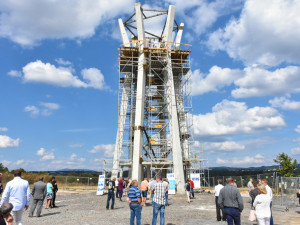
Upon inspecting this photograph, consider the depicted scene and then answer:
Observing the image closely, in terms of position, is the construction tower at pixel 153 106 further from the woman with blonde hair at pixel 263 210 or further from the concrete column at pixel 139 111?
the woman with blonde hair at pixel 263 210

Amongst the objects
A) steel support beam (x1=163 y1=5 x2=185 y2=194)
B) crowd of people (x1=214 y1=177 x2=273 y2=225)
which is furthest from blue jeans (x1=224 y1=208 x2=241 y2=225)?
steel support beam (x1=163 y1=5 x2=185 y2=194)

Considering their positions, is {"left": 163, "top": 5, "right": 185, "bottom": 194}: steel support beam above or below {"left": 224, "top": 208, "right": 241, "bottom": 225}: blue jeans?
above

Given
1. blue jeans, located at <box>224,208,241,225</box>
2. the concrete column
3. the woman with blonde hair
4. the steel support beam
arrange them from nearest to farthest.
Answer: the woman with blonde hair → blue jeans, located at <box>224,208,241,225</box> → the steel support beam → the concrete column

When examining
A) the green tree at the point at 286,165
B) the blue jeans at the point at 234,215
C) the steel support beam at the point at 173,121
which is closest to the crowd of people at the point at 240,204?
the blue jeans at the point at 234,215

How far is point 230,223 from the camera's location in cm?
686

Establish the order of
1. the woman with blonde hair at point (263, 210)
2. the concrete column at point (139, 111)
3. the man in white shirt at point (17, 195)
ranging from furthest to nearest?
1. the concrete column at point (139, 111)
2. the man in white shirt at point (17, 195)
3. the woman with blonde hair at point (263, 210)

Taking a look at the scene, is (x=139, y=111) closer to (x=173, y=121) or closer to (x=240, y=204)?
(x=173, y=121)

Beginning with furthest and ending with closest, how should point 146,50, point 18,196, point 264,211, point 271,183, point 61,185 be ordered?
point 61,185
point 146,50
point 271,183
point 18,196
point 264,211

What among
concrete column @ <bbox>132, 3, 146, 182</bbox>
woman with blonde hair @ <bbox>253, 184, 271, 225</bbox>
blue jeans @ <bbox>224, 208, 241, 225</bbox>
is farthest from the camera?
concrete column @ <bbox>132, 3, 146, 182</bbox>

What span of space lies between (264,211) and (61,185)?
3316cm

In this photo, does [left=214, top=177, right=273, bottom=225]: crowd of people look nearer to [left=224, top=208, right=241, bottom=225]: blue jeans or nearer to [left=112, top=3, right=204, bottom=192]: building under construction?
[left=224, top=208, right=241, bottom=225]: blue jeans

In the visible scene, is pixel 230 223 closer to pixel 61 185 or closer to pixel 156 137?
pixel 156 137

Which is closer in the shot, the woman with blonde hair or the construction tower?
the woman with blonde hair

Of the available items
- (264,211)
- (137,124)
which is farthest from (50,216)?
(137,124)
